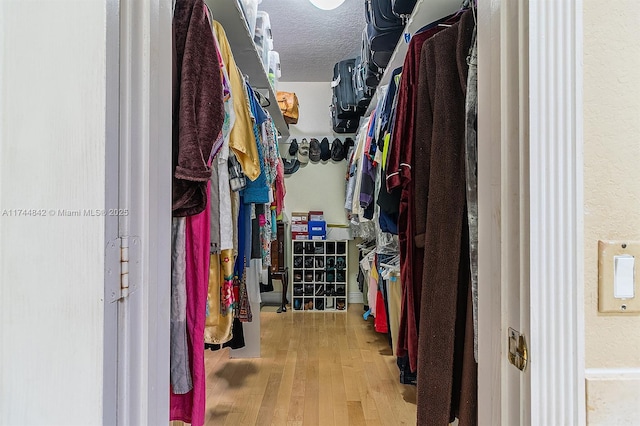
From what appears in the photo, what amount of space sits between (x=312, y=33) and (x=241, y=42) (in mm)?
1563

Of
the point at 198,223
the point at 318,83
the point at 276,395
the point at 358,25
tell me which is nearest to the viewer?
the point at 198,223

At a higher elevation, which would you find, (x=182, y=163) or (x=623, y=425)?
(x=182, y=163)

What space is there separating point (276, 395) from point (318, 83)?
138 inches

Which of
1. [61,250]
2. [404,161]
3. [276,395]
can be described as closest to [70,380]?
[61,250]

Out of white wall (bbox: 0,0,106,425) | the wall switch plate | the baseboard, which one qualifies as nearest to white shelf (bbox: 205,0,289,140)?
white wall (bbox: 0,0,106,425)

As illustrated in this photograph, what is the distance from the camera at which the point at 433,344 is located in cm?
92

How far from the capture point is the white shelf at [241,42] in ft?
4.87

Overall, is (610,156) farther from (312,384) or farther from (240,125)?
(312,384)

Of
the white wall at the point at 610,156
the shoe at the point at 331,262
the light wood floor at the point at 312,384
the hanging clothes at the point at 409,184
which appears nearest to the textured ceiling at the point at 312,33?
the hanging clothes at the point at 409,184

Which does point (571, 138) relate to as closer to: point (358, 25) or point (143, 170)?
point (143, 170)

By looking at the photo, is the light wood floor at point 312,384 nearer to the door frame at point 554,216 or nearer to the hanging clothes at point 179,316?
the hanging clothes at point 179,316

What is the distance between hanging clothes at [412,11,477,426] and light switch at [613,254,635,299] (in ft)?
1.39

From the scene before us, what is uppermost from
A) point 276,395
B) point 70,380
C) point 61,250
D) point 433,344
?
point 61,250

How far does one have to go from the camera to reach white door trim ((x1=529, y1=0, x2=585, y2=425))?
0.47m
